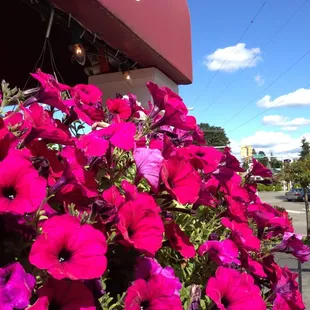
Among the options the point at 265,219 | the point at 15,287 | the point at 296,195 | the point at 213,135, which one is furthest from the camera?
the point at 213,135

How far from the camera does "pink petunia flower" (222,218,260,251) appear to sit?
1.01m

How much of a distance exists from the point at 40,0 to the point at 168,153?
1750mm

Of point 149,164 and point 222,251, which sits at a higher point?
point 149,164

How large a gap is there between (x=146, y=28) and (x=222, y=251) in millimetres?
2092

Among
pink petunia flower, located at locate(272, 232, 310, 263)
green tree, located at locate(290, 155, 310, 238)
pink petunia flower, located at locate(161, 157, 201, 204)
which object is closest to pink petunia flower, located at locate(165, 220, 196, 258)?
pink petunia flower, located at locate(161, 157, 201, 204)

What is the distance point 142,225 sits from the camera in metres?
0.71

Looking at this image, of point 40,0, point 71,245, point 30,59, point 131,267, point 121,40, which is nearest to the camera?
point 71,245

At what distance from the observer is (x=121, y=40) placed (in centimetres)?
Result: 267

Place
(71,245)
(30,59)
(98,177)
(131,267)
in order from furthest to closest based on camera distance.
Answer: (30,59) < (98,177) < (131,267) < (71,245)

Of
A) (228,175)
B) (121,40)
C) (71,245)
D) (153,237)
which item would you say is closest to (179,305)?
(153,237)

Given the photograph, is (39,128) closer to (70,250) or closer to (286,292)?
(70,250)

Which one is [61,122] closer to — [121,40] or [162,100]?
[162,100]

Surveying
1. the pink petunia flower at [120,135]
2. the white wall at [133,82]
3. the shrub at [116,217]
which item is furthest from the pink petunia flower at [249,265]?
the white wall at [133,82]

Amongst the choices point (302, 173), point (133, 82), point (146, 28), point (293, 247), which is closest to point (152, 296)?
point (293, 247)
